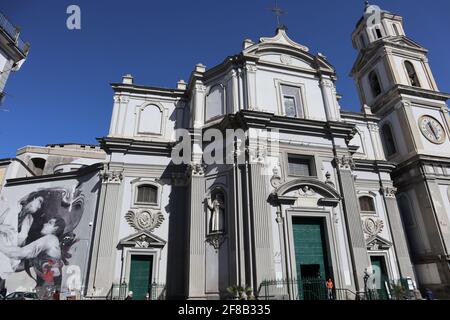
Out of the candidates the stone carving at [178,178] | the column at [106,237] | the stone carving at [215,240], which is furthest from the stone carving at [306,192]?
the column at [106,237]

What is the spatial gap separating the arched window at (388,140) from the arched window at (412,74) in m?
5.05

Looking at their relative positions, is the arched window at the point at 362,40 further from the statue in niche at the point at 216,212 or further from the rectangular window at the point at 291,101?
the statue in niche at the point at 216,212

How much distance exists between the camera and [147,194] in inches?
692

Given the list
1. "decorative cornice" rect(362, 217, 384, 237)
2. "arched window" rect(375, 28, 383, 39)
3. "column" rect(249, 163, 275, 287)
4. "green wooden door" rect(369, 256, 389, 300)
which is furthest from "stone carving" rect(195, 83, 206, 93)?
"arched window" rect(375, 28, 383, 39)

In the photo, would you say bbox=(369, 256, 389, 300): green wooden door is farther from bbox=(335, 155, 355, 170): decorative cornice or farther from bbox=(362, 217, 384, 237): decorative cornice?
bbox=(335, 155, 355, 170): decorative cornice

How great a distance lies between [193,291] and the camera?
13.7 m

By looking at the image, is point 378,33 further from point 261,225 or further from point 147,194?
point 147,194

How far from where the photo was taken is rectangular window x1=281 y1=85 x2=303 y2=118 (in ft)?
59.0

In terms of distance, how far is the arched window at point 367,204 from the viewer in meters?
19.5

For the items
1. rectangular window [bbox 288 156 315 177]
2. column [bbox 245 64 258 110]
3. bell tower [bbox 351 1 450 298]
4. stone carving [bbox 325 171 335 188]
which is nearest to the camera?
stone carving [bbox 325 171 335 188]

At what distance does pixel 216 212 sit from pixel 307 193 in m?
4.84

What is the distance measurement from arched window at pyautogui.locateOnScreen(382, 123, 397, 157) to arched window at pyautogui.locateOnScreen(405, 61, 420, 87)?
199 inches

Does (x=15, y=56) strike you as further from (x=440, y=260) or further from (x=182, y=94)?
(x=440, y=260)
